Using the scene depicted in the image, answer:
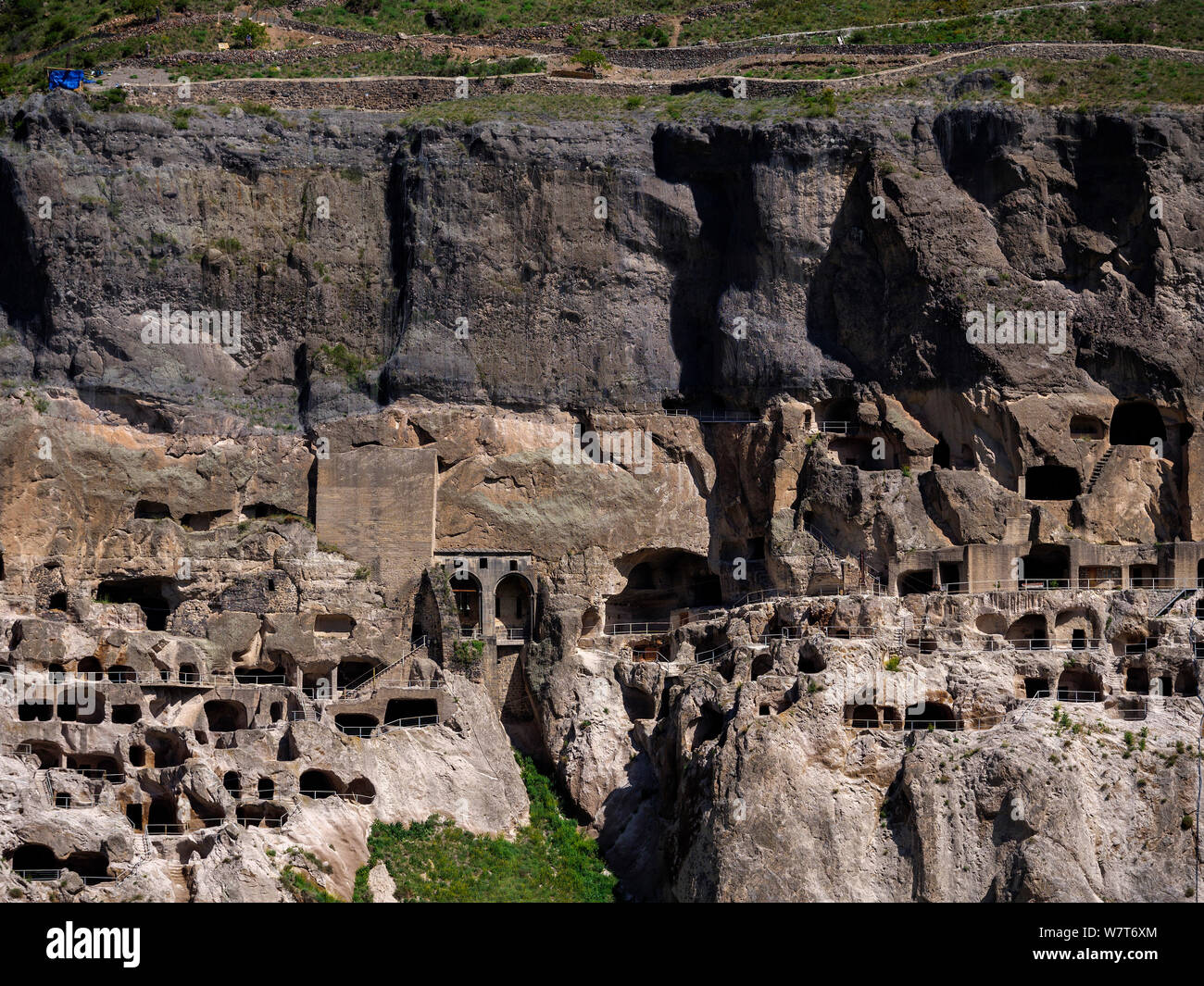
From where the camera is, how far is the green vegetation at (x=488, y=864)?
5962 cm

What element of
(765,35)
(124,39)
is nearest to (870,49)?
(765,35)

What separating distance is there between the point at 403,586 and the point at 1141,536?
23.4m

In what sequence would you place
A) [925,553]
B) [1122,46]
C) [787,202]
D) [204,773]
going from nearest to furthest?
[204,773] < [925,553] < [787,202] < [1122,46]

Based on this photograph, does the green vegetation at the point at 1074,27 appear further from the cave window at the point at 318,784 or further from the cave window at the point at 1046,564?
the cave window at the point at 318,784

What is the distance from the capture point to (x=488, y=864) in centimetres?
6141

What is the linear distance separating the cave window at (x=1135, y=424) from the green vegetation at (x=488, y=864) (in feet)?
74.9

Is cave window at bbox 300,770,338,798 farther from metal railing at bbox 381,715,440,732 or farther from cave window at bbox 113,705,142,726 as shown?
cave window at bbox 113,705,142,726

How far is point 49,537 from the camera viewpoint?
68688 mm

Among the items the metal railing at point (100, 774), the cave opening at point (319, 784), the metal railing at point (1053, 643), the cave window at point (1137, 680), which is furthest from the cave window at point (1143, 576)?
the metal railing at point (100, 774)

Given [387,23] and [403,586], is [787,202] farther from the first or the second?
[387,23]

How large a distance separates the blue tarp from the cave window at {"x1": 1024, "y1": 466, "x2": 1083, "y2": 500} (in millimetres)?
36019

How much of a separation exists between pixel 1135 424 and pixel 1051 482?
380cm

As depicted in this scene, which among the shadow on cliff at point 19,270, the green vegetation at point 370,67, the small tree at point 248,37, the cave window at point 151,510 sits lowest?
the cave window at point 151,510

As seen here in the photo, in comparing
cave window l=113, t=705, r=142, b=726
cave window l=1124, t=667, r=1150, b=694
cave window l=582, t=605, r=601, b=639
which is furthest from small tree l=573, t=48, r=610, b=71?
cave window l=1124, t=667, r=1150, b=694
